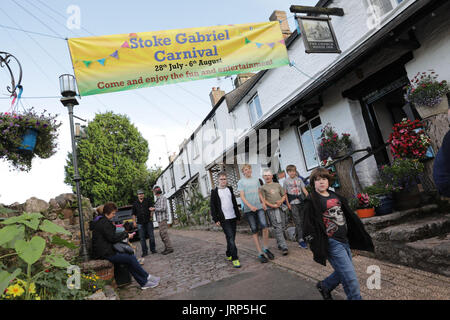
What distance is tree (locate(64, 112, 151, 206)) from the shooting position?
23797mm

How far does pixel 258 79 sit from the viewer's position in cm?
1093

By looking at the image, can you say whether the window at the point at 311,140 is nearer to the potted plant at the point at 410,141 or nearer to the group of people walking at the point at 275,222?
the group of people walking at the point at 275,222

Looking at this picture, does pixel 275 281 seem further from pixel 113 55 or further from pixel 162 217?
pixel 162 217

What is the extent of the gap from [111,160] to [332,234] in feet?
81.2

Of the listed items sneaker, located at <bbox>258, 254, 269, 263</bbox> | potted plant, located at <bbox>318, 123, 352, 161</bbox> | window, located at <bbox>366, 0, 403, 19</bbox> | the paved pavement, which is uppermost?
window, located at <bbox>366, 0, 403, 19</bbox>

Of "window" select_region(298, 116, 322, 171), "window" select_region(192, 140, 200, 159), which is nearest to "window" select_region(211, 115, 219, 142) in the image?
"window" select_region(192, 140, 200, 159)

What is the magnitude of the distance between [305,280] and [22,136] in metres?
4.14

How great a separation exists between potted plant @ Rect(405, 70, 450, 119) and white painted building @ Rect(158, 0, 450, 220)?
0.78ft

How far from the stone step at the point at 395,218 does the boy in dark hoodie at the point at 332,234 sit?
6.79 feet

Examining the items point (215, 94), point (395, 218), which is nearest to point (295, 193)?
point (395, 218)

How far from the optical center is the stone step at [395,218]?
4719 millimetres

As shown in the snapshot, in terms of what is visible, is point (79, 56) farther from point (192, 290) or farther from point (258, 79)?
point (258, 79)

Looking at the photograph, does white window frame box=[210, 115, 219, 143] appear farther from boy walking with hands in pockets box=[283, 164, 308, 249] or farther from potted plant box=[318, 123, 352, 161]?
boy walking with hands in pockets box=[283, 164, 308, 249]
